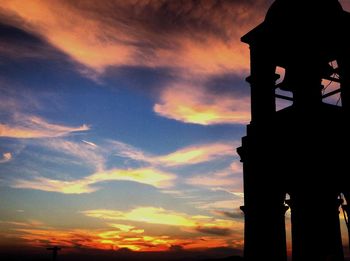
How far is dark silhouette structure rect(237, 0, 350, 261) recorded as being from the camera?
11141 millimetres

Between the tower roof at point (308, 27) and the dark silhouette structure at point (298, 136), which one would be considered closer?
the dark silhouette structure at point (298, 136)

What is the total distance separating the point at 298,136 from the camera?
11578mm

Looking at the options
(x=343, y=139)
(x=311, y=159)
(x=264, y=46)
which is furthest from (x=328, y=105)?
(x=264, y=46)

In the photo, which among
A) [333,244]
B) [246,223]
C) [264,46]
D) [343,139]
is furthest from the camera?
[264,46]

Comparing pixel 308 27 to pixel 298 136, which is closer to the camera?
pixel 298 136

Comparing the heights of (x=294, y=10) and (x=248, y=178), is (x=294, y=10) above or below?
above

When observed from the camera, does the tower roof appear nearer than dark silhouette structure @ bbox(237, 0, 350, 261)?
No

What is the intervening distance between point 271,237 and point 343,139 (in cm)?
324

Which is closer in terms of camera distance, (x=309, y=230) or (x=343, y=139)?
(x=309, y=230)

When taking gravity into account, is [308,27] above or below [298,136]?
above

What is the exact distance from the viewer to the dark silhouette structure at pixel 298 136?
11.1 meters

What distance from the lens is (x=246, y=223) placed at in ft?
41.1

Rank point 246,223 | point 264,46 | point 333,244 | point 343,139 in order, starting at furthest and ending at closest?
point 264,46 → point 246,223 → point 343,139 → point 333,244

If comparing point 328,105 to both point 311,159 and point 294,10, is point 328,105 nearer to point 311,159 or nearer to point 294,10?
point 311,159
